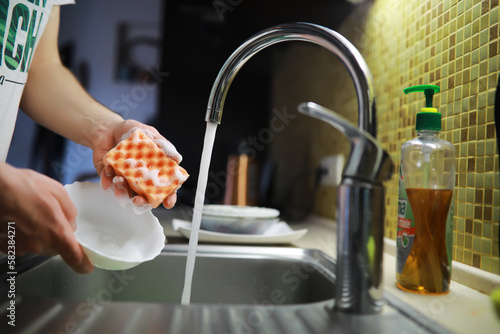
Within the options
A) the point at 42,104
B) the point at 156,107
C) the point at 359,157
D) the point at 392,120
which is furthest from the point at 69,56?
the point at 359,157

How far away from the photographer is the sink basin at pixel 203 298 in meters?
0.42

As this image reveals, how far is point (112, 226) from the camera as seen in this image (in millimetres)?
690

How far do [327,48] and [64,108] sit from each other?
513 millimetres

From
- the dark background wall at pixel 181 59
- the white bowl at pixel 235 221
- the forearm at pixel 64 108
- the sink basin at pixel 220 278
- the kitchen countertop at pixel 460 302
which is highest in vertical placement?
the dark background wall at pixel 181 59

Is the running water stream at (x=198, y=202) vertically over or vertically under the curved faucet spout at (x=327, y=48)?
under

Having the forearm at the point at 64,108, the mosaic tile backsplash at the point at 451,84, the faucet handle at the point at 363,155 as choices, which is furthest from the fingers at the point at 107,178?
the mosaic tile backsplash at the point at 451,84

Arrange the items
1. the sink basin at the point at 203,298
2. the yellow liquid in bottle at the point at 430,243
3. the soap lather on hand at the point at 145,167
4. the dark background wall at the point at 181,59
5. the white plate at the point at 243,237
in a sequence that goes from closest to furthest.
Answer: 1. the sink basin at the point at 203,298
2. the yellow liquid in bottle at the point at 430,243
3. the soap lather on hand at the point at 145,167
4. the white plate at the point at 243,237
5. the dark background wall at the point at 181,59

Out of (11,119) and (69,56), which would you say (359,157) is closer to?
(11,119)

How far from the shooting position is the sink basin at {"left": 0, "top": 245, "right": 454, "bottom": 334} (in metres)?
0.42

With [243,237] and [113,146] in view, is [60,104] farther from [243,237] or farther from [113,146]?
[243,237]

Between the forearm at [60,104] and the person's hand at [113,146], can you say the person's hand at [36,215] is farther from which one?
the forearm at [60,104]

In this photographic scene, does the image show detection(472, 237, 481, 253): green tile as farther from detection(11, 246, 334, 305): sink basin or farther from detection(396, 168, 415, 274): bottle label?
detection(11, 246, 334, 305): sink basin

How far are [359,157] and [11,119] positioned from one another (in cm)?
61

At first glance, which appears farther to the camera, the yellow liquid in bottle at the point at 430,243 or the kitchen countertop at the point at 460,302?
the yellow liquid in bottle at the point at 430,243
